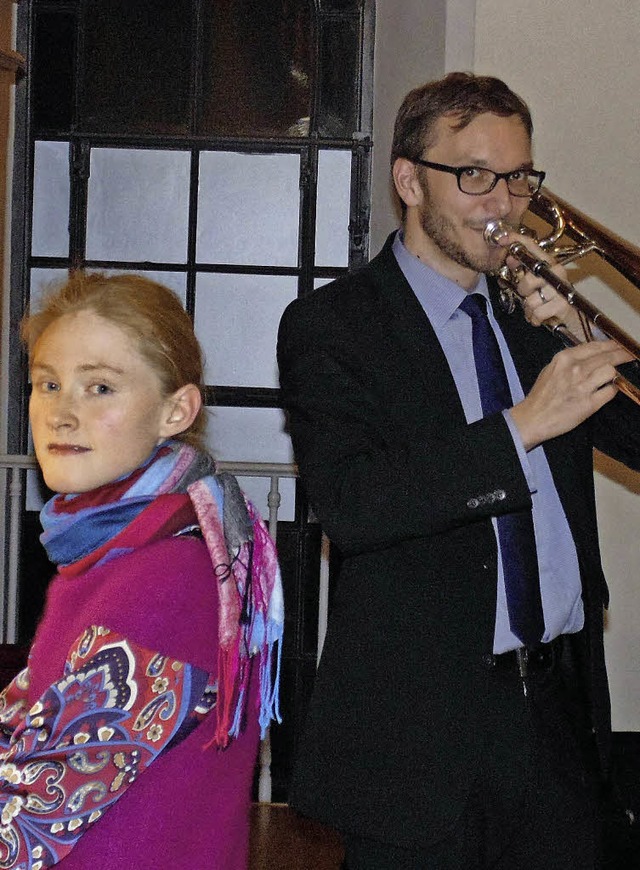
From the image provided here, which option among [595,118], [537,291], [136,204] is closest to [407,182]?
[537,291]

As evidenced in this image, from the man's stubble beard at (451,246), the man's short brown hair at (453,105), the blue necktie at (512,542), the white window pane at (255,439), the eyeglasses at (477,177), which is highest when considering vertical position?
the man's short brown hair at (453,105)

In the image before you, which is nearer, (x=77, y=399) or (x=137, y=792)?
(x=137, y=792)

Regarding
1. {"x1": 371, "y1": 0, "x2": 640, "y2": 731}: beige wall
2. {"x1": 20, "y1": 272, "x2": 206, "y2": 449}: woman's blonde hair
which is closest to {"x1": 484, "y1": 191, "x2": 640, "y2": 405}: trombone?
{"x1": 20, "y1": 272, "x2": 206, "y2": 449}: woman's blonde hair

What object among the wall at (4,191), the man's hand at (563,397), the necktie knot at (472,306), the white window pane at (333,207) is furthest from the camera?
the white window pane at (333,207)

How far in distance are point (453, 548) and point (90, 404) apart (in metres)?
0.58

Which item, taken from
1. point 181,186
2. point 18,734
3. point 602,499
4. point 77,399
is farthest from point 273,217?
point 18,734

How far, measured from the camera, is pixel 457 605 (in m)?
1.60

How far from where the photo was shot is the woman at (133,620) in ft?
3.60

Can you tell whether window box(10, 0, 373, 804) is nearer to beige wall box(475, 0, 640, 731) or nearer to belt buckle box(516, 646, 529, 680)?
beige wall box(475, 0, 640, 731)

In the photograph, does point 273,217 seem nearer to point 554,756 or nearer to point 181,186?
point 181,186

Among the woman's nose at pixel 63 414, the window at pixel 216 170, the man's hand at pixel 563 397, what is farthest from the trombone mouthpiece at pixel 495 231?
the window at pixel 216 170

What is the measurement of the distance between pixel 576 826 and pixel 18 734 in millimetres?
856

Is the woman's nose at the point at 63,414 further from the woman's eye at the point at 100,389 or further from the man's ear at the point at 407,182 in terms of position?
the man's ear at the point at 407,182

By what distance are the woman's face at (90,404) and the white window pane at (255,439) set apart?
2443 mm
